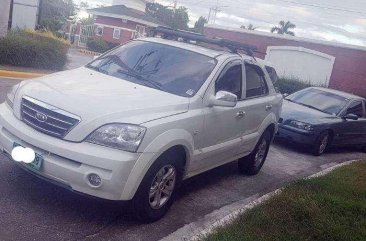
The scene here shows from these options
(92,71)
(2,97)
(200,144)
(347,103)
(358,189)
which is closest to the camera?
(200,144)

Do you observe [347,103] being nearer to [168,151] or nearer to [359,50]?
[168,151]

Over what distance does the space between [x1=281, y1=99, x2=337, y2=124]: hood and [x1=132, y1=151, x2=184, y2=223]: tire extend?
610cm

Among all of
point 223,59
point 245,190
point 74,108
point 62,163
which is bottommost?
point 245,190

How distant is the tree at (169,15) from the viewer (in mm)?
68062

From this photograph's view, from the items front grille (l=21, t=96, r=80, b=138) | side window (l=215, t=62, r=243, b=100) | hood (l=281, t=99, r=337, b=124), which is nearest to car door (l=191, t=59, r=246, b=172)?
side window (l=215, t=62, r=243, b=100)

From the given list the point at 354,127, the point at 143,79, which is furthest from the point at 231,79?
the point at 354,127

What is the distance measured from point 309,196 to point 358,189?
1368 millimetres

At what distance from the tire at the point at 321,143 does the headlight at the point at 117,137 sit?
7.02 meters

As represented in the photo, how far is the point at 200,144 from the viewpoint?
5.37 meters

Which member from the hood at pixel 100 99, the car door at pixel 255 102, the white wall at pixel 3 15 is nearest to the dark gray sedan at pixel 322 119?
the car door at pixel 255 102

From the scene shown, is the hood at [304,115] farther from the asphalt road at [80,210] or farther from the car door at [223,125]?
the car door at [223,125]

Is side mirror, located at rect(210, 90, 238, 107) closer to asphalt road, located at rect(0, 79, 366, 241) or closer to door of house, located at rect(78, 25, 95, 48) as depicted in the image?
asphalt road, located at rect(0, 79, 366, 241)

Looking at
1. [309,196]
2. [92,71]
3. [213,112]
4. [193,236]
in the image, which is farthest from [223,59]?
[193,236]

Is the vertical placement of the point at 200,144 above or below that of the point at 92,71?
below
